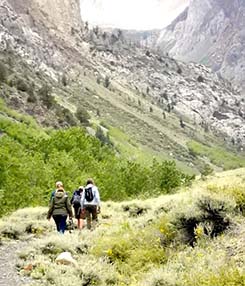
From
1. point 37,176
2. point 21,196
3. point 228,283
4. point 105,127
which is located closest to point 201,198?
point 228,283

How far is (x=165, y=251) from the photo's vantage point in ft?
45.5

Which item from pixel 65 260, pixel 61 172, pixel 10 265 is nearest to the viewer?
pixel 65 260

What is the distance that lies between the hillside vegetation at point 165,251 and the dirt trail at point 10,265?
9.1 inches

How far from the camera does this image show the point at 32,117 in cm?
9800

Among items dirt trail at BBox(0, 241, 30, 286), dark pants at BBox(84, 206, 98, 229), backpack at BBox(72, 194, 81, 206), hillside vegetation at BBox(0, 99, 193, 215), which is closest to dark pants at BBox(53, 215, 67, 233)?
dirt trail at BBox(0, 241, 30, 286)

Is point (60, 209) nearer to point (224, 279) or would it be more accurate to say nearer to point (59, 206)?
point (59, 206)

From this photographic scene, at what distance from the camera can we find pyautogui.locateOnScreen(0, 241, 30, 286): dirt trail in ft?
41.3

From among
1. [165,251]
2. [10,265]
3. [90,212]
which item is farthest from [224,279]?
[90,212]

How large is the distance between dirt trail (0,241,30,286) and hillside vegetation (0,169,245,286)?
0.23m

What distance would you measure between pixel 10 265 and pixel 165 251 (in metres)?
3.92

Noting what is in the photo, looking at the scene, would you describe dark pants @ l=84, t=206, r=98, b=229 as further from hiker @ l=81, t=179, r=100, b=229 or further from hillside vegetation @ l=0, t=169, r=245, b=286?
hillside vegetation @ l=0, t=169, r=245, b=286

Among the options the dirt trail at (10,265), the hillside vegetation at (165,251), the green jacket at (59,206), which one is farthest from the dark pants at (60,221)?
the hillside vegetation at (165,251)

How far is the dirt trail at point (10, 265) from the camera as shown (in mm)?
12586

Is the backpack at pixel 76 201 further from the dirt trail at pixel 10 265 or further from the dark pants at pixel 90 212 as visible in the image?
the dirt trail at pixel 10 265
